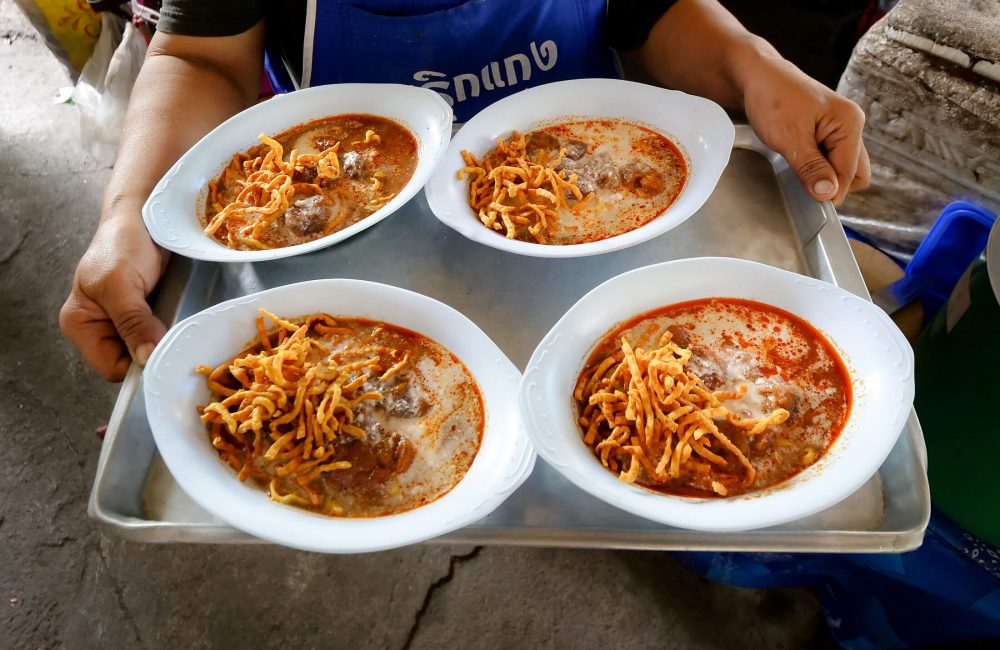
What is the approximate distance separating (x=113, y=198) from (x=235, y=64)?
0.59 metres

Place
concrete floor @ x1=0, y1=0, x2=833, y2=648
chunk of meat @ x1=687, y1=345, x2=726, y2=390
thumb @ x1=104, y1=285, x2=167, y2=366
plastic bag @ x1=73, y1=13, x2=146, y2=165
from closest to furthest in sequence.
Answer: chunk of meat @ x1=687, y1=345, x2=726, y2=390 < thumb @ x1=104, y1=285, x2=167, y2=366 < concrete floor @ x1=0, y1=0, x2=833, y2=648 < plastic bag @ x1=73, y1=13, x2=146, y2=165

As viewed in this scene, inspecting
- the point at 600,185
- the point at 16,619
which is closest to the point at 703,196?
the point at 600,185

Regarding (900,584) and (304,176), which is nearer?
(304,176)

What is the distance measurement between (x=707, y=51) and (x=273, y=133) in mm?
1176

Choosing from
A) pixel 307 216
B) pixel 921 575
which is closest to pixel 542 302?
pixel 307 216

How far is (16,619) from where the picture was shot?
2.39 meters

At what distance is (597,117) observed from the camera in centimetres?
177

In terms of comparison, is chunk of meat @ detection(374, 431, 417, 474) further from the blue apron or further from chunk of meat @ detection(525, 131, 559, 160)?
the blue apron

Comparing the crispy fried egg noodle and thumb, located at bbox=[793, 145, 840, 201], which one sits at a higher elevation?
thumb, located at bbox=[793, 145, 840, 201]

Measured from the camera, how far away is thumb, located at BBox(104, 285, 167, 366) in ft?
4.52

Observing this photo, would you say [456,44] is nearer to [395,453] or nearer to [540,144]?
[540,144]

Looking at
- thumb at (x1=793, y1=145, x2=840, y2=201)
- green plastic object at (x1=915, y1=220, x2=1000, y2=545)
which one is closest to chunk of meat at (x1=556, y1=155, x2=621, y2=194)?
thumb at (x1=793, y1=145, x2=840, y2=201)

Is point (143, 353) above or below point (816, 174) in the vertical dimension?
below

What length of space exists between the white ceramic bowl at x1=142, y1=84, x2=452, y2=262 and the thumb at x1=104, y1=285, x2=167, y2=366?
13 centimetres
